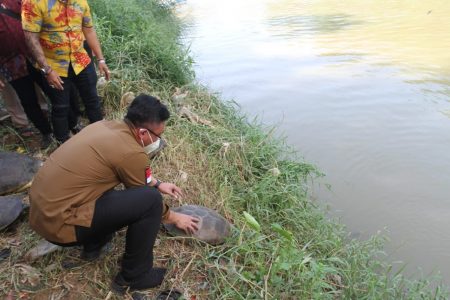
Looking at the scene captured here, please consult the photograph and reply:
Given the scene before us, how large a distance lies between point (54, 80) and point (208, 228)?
5.16ft

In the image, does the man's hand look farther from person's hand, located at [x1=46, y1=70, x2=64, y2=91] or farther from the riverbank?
person's hand, located at [x1=46, y1=70, x2=64, y2=91]

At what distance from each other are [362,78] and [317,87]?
831 millimetres

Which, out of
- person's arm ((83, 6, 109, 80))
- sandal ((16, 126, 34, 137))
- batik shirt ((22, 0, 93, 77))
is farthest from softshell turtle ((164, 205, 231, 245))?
sandal ((16, 126, 34, 137))

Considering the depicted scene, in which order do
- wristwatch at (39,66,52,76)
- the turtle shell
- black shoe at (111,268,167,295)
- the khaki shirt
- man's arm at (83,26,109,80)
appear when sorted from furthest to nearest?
man's arm at (83,26,109,80) → wristwatch at (39,66,52,76) → the turtle shell → black shoe at (111,268,167,295) → the khaki shirt

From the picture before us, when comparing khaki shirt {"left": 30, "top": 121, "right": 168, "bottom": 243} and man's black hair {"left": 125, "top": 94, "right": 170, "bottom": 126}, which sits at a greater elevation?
man's black hair {"left": 125, "top": 94, "right": 170, "bottom": 126}

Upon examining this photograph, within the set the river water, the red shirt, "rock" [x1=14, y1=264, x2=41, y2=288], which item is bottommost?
the river water

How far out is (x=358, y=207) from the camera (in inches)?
140

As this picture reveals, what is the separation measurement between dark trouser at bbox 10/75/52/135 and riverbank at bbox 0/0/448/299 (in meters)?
0.89

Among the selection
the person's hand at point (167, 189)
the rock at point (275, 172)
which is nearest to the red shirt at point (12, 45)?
the person's hand at point (167, 189)

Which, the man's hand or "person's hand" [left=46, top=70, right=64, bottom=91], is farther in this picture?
"person's hand" [left=46, top=70, right=64, bottom=91]

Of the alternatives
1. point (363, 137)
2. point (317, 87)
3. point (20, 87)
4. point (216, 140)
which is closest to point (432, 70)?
point (317, 87)

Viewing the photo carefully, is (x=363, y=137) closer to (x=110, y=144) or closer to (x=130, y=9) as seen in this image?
(x=110, y=144)

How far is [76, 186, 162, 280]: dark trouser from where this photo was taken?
75.9 inches

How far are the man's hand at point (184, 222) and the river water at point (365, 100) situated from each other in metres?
1.52
